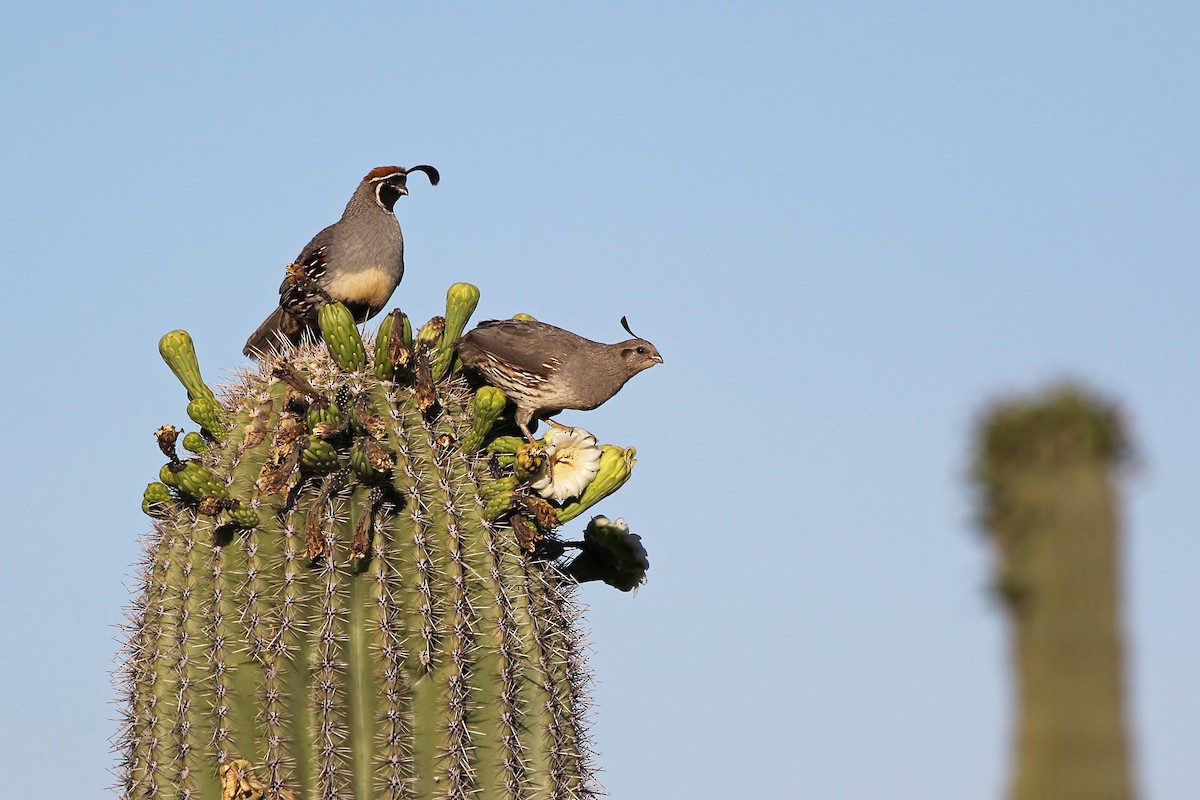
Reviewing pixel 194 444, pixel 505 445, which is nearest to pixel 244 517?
pixel 194 444

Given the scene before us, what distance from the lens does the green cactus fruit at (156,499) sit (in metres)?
6.98

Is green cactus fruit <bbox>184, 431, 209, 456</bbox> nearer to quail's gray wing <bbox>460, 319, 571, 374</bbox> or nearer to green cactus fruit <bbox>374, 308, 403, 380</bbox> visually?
green cactus fruit <bbox>374, 308, 403, 380</bbox>

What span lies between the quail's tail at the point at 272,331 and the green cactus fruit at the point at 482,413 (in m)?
1.86

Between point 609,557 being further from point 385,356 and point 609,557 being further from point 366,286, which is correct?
point 366,286

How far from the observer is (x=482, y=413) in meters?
7.18

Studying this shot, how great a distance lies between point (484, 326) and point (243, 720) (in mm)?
2594

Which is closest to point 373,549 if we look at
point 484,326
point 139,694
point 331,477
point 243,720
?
point 331,477

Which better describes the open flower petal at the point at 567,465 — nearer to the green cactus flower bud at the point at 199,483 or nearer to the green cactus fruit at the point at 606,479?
the green cactus fruit at the point at 606,479

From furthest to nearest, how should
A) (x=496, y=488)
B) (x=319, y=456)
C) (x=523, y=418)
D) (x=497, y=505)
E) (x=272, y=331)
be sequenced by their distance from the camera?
(x=272, y=331), (x=523, y=418), (x=496, y=488), (x=497, y=505), (x=319, y=456)

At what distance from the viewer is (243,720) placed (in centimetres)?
624

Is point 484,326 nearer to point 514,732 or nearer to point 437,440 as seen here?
point 437,440

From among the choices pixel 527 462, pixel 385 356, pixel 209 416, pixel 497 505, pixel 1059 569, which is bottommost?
pixel 1059 569

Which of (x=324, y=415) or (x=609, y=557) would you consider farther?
(x=609, y=557)

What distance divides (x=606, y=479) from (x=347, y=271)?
2.10 meters
